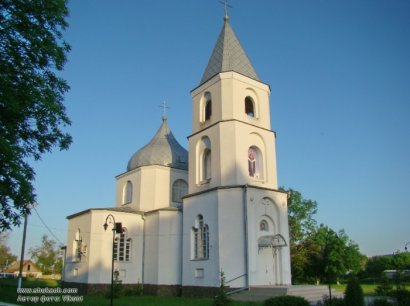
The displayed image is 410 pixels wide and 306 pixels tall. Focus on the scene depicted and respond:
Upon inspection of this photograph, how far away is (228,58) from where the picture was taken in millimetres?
25609

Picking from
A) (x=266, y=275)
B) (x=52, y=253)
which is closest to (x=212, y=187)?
(x=266, y=275)

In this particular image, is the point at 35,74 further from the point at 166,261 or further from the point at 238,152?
the point at 166,261

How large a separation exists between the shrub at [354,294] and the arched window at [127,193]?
66.4 ft

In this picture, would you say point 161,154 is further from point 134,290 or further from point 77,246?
point 134,290

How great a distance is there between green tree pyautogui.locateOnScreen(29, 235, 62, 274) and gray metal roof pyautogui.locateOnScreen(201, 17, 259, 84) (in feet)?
205

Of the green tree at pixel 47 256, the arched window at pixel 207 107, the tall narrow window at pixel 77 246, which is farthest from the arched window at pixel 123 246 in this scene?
the green tree at pixel 47 256

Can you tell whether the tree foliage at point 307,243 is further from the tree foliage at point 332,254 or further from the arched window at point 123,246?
the arched window at point 123,246

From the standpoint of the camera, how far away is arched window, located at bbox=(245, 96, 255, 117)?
25.6 meters

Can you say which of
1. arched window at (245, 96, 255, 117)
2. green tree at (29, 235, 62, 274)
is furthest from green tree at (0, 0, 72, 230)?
green tree at (29, 235, 62, 274)

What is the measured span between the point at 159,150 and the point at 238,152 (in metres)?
9.80

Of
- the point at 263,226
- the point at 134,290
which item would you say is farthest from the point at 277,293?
the point at 134,290

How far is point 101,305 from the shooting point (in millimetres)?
17188

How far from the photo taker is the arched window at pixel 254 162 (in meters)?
24.0

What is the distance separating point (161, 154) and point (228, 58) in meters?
9.34
